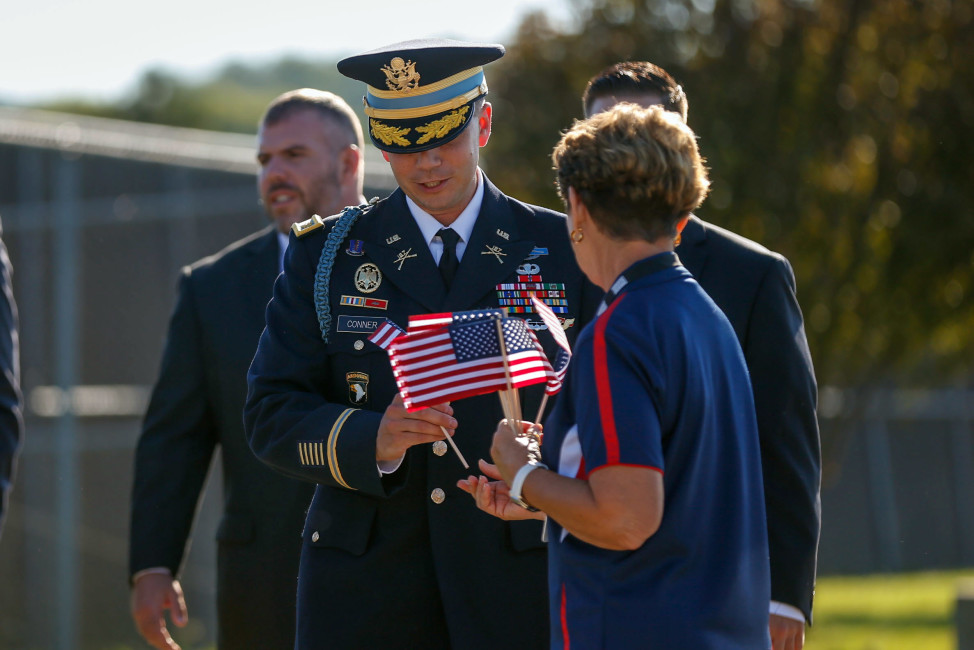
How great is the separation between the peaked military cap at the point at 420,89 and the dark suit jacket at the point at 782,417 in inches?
37.6

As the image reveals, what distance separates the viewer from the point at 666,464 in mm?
2562

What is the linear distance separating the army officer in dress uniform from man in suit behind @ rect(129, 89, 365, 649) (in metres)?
1.07

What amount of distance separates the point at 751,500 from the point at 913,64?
28.9ft

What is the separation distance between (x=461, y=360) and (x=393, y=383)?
593 millimetres

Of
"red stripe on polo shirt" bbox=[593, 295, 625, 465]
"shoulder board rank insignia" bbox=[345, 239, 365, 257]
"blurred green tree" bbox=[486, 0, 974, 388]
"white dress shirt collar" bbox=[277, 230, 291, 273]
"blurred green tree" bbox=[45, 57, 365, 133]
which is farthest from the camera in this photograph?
"blurred green tree" bbox=[45, 57, 365, 133]

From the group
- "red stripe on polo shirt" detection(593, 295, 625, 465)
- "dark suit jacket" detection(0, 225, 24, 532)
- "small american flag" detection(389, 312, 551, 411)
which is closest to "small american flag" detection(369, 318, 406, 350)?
"small american flag" detection(389, 312, 551, 411)

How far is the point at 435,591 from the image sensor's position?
11.1 ft

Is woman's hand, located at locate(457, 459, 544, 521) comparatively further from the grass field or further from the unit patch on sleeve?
the grass field

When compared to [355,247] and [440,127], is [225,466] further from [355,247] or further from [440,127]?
[440,127]

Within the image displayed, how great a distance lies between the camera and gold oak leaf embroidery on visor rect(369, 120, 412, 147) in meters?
3.49

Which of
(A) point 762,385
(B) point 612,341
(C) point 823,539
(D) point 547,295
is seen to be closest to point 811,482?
(A) point 762,385

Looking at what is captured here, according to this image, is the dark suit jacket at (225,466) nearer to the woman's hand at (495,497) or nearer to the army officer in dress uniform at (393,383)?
the army officer in dress uniform at (393,383)

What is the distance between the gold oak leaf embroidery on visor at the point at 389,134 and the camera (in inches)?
138

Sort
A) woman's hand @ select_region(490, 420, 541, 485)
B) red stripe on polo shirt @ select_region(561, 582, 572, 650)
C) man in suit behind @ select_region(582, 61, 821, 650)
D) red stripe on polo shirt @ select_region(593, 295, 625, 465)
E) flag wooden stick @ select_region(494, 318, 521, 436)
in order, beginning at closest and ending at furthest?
red stripe on polo shirt @ select_region(593, 295, 625, 465)
red stripe on polo shirt @ select_region(561, 582, 572, 650)
woman's hand @ select_region(490, 420, 541, 485)
flag wooden stick @ select_region(494, 318, 521, 436)
man in suit behind @ select_region(582, 61, 821, 650)
